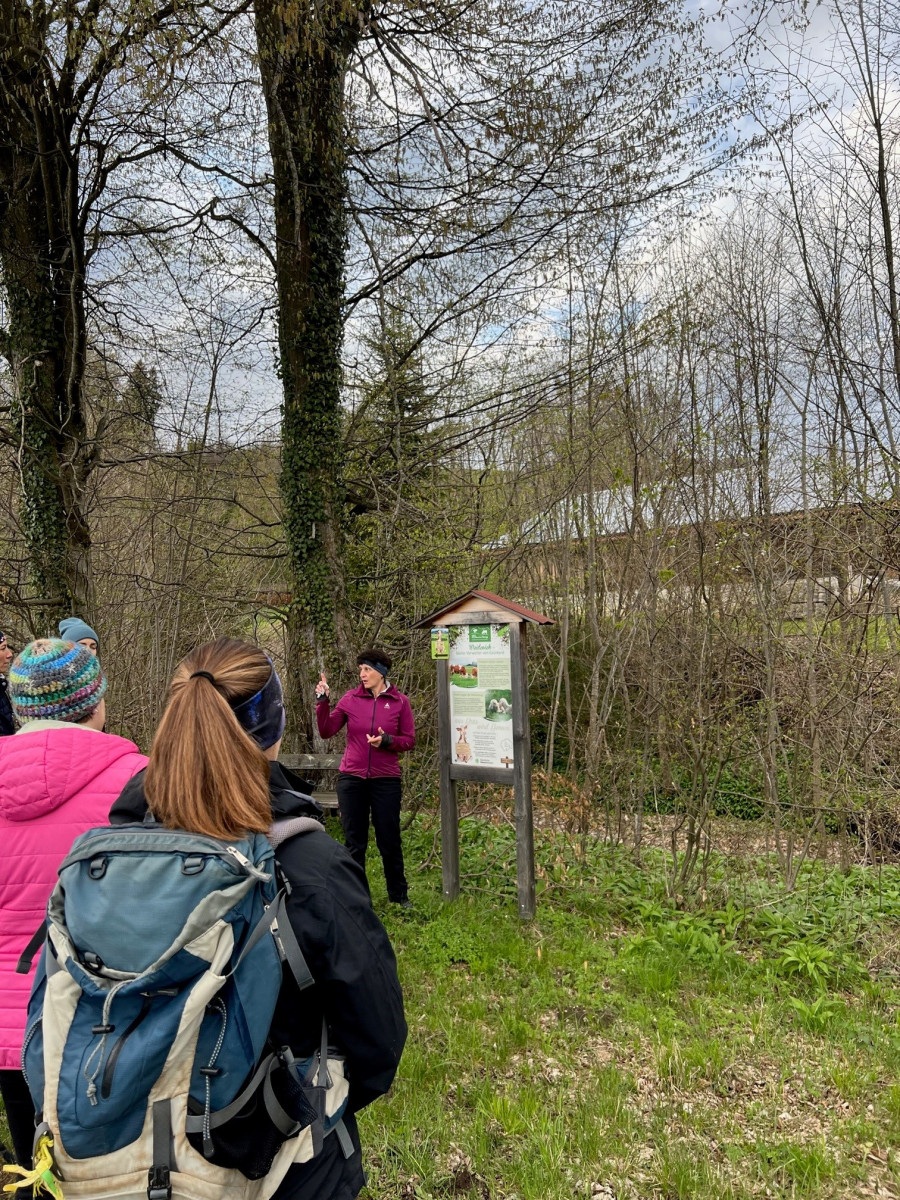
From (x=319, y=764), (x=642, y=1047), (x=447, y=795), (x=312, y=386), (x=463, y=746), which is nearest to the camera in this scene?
(x=642, y=1047)

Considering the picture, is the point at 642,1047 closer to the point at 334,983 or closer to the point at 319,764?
the point at 334,983

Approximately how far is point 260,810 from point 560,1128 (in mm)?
2568

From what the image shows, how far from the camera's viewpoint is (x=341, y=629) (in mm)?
8344

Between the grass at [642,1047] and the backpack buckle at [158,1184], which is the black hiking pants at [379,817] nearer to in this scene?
the grass at [642,1047]

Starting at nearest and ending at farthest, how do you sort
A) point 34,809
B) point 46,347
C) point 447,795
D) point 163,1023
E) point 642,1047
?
1. point 163,1023
2. point 34,809
3. point 642,1047
4. point 447,795
5. point 46,347

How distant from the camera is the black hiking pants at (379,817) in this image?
241 inches

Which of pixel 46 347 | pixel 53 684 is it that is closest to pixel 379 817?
pixel 53 684

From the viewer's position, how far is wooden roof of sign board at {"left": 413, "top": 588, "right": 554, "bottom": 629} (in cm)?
593

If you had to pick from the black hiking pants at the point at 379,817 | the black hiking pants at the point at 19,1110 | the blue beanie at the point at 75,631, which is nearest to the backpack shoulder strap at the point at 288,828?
A: the black hiking pants at the point at 19,1110

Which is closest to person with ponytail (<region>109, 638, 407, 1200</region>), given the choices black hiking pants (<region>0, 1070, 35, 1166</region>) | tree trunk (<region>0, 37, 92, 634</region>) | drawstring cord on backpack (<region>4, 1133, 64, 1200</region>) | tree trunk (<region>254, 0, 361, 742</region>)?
drawstring cord on backpack (<region>4, 1133, 64, 1200</region>)

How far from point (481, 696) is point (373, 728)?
33.9 inches

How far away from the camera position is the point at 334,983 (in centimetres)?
164

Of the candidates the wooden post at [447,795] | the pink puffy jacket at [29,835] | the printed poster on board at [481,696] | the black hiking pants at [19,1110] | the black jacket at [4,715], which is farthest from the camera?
the wooden post at [447,795]

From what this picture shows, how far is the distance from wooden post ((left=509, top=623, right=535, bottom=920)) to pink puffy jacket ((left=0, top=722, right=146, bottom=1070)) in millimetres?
3844
